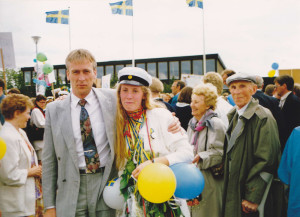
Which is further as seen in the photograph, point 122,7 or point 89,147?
point 122,7

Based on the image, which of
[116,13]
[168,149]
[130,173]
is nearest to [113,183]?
[130,173]

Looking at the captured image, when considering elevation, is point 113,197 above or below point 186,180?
below

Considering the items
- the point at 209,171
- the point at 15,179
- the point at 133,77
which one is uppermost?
the point at 133,77

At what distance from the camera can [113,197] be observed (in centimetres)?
223

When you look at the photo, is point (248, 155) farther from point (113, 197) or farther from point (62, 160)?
point (62, 160)

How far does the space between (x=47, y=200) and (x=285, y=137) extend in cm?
410

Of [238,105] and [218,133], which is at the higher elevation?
[238,105]

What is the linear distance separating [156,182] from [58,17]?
54.3 ft

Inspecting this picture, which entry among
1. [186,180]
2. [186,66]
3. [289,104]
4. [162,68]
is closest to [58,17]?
[289,104]

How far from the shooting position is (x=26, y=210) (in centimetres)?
323

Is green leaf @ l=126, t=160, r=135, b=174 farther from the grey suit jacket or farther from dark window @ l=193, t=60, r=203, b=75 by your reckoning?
dark window @ l=193, t=60, r=203, b=75

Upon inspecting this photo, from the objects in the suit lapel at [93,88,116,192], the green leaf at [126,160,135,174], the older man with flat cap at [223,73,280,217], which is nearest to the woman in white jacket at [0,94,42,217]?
the suit lapel at [93,88,116,192]

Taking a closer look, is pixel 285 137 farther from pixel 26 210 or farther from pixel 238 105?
pixel 26 210

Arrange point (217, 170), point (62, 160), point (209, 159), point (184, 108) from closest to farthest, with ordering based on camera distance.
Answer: point (62, 160), point (209, 159), point (217, 170), point (184, 108)
